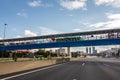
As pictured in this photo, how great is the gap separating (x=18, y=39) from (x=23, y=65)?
7005 centimetres

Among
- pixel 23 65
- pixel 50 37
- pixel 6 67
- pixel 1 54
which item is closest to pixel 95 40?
pixel 50 37

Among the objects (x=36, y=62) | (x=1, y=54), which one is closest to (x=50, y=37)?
(x=1, y=54)

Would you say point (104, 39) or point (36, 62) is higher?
point (104, 39)

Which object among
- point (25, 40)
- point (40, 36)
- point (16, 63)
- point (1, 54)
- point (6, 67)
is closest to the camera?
point (6, 67)

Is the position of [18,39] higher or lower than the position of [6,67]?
higher

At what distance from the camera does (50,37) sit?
257 ft

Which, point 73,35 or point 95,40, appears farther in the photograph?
point 73,35

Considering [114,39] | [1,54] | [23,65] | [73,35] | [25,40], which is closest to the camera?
[23,65]

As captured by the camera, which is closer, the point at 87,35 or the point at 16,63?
the point at 16,63

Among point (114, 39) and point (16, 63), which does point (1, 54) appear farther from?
point (16, 63)

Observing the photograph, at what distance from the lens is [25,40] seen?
88250mm

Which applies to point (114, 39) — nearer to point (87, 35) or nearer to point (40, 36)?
point (87, 35)

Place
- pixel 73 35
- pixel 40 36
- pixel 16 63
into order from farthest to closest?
pixel 40 36
pixel 73 35
pixel 16 63

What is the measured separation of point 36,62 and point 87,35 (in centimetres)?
4387
